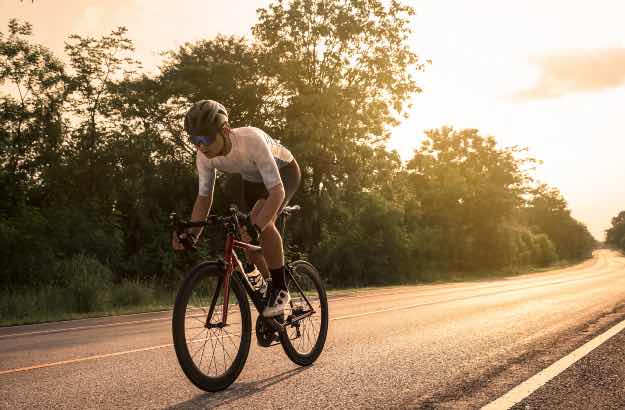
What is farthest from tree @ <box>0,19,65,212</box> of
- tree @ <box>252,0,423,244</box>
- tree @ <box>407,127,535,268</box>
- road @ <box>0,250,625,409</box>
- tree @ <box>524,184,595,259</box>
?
tree @ <box>524,184,595,259</box>

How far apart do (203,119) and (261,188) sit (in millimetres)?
974

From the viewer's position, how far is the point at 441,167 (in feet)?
194

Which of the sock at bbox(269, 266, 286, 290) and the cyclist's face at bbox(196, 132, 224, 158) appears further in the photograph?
the sock at bbox(269, 266, 286, 290)

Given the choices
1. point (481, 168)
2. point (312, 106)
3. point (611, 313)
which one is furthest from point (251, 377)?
point (481, 168)

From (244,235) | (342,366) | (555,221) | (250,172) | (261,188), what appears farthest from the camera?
(555,221)

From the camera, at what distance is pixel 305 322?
555 centimetres

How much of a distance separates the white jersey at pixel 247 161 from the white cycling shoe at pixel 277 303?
0.94m

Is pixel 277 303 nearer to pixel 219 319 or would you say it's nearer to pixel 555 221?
pixel 219 319

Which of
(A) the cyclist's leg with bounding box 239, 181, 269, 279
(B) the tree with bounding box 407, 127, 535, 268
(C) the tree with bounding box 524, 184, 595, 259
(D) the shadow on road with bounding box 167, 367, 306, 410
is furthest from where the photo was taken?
(C) the tree with bounding box 524, 184, 595, 259

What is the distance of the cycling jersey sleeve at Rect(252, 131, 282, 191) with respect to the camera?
176 inches

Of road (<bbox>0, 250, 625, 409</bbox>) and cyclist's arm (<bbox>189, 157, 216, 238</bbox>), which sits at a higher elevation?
cyclist's arm (<bbox>189, 157, 216, 238</bbox>)

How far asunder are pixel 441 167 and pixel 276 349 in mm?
54784

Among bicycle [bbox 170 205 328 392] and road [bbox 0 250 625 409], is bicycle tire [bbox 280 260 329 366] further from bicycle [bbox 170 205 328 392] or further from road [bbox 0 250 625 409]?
road [bbox 0 250 625 409]

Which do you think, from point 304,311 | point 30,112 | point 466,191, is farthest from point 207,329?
point 466,191
